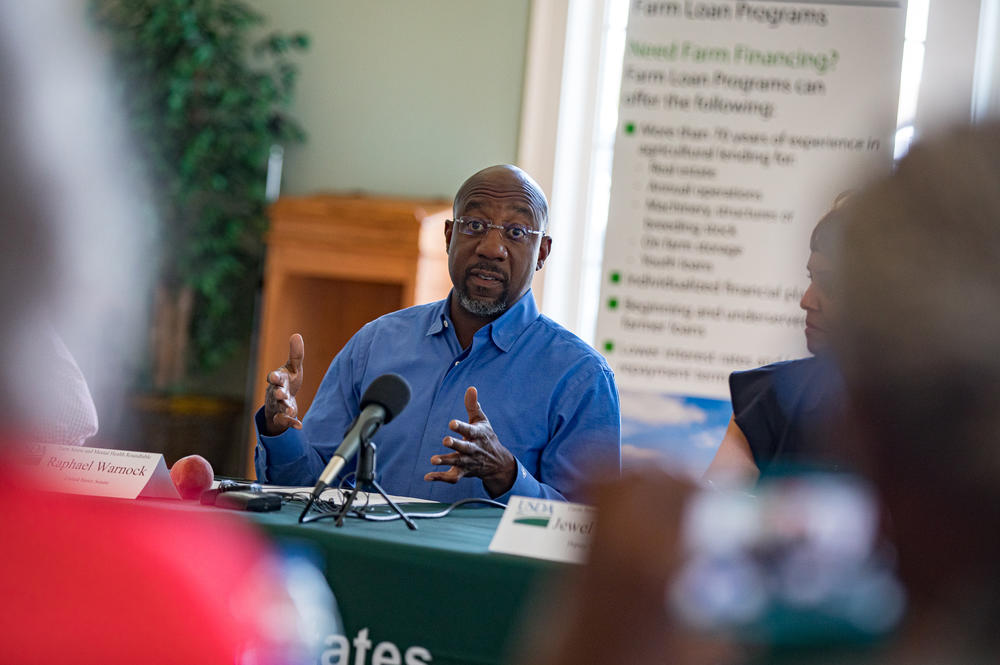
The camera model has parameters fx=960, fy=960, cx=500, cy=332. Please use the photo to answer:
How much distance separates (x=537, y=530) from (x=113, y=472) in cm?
79

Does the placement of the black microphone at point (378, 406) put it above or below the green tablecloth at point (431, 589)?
above

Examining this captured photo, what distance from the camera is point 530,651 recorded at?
773 mm

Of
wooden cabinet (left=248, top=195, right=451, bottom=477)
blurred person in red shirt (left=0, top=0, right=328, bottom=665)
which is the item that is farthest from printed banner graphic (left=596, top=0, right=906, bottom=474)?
blurred person in red shirt (left=0, top=0, right=328, bottom=665)

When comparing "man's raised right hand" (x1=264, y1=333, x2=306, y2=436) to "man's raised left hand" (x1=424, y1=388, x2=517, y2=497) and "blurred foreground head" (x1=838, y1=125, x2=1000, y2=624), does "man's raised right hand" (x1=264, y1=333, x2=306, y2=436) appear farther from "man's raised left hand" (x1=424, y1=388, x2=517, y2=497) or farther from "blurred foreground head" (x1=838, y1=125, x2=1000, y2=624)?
"blurred foreground head" (x1=838, y1=125, x2=1000, y2=624)

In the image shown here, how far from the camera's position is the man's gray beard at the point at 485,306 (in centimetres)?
262

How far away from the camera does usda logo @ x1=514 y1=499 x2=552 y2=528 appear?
4.83 ft

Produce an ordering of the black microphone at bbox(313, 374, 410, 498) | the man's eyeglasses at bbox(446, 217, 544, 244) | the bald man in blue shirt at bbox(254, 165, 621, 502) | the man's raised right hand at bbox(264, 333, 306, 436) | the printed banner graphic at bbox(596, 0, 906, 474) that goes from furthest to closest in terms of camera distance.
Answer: the printed banner graphic at bbox(596, 0, 906, 474) < the man's eyeglasses at bbox(446, 217, 544, 244) < the bald man in blue shirt at bbox(254, 165, 621, 502) < the man's raised right hand at bbox(264, 333, 306, 436) < the black microphone at bbox(313, 374, 410, 498)

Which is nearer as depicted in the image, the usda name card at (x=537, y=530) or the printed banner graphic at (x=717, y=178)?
the usda name card at (x=537, y=530)

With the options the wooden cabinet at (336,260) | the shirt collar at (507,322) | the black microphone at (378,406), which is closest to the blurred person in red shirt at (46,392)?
the black microphone at (378,406)

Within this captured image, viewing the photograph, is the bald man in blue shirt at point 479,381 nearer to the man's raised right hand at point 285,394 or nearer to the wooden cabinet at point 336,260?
the man's raised right hand at point 285,394

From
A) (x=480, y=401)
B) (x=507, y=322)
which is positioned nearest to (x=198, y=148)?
(x=507, y=322)

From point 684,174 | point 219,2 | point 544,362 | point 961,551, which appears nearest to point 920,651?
point 961,551

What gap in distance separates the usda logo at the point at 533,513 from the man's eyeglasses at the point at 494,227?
1235 mm

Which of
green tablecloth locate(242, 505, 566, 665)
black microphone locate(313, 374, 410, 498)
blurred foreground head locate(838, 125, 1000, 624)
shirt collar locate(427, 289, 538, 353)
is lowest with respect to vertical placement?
green tablecloth locate(242, 505, 566, 665)
